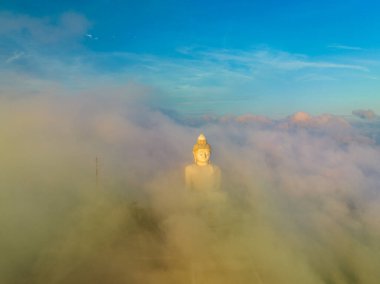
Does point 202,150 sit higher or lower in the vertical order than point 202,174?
higher

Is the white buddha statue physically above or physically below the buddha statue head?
below

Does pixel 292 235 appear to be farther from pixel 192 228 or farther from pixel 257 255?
pixel 192 228

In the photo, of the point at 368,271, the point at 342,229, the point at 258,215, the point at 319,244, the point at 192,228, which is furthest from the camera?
the point at 342,229

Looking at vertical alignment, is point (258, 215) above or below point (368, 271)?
above

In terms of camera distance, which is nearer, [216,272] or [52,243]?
[216,272]

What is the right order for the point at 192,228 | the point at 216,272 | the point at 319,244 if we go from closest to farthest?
the point at 216,272 → the point at 192,228 → the point at 319,244

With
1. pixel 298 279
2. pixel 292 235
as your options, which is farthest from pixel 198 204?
pixel 292 235

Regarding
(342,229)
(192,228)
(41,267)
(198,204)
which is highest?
(198,204)

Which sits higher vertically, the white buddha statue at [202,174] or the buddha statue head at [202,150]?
the buddha statue head at [202,150]
